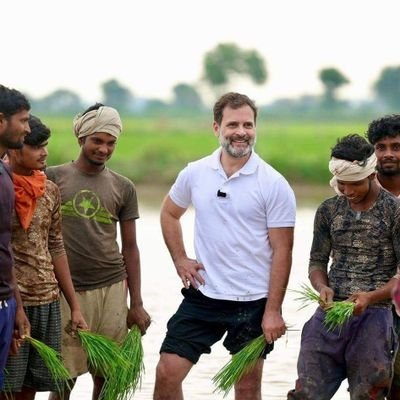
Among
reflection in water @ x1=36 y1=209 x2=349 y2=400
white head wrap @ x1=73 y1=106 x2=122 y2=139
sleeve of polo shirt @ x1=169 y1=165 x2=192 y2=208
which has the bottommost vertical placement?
reflection in water @ x1=36 y1=209 x2=349 y2=400

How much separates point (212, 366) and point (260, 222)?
11.2 feet

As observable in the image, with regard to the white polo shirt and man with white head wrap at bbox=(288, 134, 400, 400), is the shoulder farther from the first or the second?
the white polo shirt

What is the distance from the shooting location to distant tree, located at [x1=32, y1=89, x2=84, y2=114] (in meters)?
83.9

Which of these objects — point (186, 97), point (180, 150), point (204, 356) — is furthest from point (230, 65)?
point (204, 356)

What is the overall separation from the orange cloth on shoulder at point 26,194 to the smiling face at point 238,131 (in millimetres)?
1010

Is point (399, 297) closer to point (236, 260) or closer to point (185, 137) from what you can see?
point (236, 260)

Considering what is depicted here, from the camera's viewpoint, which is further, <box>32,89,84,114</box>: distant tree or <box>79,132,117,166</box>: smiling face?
<box>32,89,84,114</box>: distant tree

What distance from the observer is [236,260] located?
7762mm

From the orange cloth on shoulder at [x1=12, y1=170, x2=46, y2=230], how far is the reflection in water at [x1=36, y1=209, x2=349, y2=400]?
240 cm

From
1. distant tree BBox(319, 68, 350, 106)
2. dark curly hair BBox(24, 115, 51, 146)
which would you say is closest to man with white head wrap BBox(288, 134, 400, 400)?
dark curly hair BBox(24, 115, 51, 146)

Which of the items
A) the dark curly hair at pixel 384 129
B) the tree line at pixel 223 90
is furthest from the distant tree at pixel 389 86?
the dark curly hair at pixel 384 129

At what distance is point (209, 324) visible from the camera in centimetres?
790

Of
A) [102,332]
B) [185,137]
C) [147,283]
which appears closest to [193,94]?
[185,137]

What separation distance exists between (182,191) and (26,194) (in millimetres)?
957
